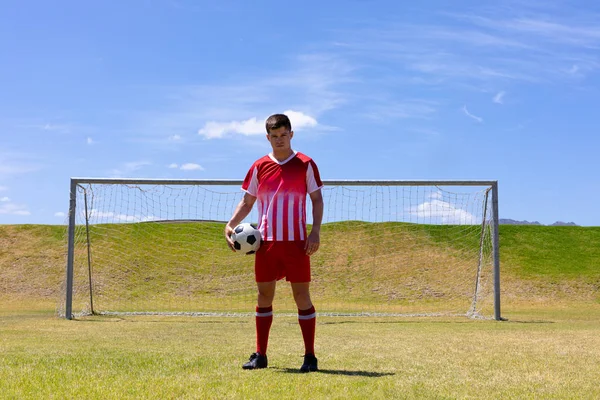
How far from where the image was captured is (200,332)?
10.1 m

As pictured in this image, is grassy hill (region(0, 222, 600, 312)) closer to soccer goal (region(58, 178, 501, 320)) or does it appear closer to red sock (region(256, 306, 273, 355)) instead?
soccer goal (region(58, 178, 501, 320))

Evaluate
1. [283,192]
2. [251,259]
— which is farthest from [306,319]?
[251,259]

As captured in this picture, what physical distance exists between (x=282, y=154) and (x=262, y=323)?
4.72 feet

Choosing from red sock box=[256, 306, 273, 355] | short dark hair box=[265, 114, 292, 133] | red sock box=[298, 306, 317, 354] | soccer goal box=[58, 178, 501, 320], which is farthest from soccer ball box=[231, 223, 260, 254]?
soccer goal box=[58, 178, 501, 320]

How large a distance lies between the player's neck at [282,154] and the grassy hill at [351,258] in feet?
49.5

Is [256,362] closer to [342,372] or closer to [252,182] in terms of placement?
[342,372]

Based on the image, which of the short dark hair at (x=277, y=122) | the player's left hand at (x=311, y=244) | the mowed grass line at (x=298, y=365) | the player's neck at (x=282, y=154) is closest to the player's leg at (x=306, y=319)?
the mowed grass line at (x=298, y=365)

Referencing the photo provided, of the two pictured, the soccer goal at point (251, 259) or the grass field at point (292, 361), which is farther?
the soccer goal at point (251, 259)

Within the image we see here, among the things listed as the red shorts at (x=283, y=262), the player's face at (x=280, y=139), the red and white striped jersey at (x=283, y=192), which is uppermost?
the player's face at (x=280, y=139)

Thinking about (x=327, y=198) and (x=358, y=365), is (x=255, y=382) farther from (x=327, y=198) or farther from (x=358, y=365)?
(x=327, y=198)

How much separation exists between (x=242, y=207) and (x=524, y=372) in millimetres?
2750

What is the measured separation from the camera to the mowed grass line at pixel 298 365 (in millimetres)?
4402

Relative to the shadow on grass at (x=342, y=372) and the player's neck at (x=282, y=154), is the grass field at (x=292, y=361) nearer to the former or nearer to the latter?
the shadow on grass at (x=342, y=372)

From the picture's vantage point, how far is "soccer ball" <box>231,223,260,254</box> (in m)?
5.47
